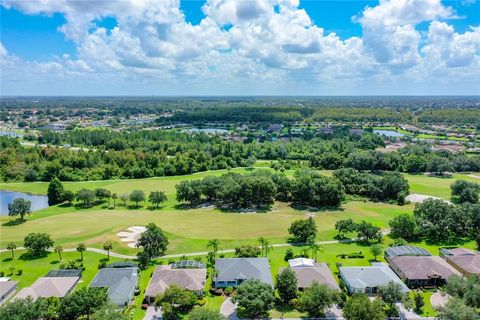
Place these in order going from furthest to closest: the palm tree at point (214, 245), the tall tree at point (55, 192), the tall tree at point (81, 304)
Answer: the tall tree at point (55, 192) < the palm tree at point (214, 245) < the tall tree at point (81, 304)

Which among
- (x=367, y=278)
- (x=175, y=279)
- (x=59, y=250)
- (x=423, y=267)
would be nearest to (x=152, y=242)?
(x=175, y=279)

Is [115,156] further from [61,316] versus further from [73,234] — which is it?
[61,316]

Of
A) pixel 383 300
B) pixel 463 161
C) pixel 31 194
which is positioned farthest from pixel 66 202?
pixel 463 161

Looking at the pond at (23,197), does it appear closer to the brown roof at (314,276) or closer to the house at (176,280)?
the house at (176,280)

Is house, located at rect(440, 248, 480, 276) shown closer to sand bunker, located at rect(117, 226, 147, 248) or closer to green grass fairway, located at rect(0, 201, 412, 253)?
green grass fairway, located at rect(0, 201, 412, 253)

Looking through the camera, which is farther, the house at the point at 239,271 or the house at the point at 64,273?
the house at the point at 64,273

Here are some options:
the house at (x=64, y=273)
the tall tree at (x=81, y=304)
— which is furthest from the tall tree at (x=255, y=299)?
the house at (x=64, y=273)

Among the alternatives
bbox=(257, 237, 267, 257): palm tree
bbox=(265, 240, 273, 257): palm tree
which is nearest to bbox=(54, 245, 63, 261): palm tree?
bbox=(257, 237, 267, 257): palm tree

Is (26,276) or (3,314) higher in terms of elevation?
(3,314)
